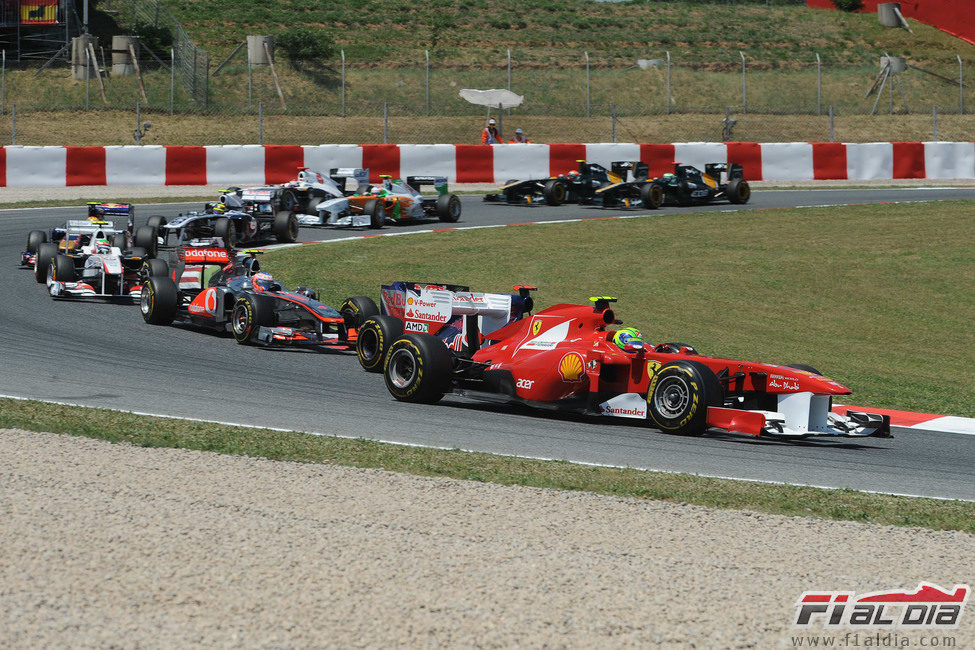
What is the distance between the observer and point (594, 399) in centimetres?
1083

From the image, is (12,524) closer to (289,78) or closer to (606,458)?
(606,458)

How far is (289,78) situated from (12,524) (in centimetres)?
4084

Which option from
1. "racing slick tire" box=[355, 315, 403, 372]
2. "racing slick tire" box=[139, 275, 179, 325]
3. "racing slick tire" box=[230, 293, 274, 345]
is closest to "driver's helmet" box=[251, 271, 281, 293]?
"racing slick tire" box=[230, 293, 274, 345]

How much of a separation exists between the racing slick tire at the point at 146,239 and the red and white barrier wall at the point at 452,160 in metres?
10.7

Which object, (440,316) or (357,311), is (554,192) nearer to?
(357,311)

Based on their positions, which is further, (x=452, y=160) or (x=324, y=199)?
(x=452, y=160)

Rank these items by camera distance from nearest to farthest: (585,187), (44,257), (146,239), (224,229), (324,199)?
(44,257) < (146,239) < (224,229) < (324,199) < (585,187)

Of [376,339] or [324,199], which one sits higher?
[324,199]

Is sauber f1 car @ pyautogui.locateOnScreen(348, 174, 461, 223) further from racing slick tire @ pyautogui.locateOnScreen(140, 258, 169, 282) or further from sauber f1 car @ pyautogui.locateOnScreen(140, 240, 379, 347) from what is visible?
sauber f1 car @ pyautogui.locateOnScreen(140, 240, 379, 347)

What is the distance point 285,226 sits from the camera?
877 inches

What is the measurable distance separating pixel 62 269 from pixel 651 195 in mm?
14627

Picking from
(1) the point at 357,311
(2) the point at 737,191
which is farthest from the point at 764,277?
(2) the point at 737,191

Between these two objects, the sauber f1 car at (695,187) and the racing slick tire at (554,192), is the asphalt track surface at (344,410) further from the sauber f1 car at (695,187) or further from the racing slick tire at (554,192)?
the sauber f1 car at (695,187)

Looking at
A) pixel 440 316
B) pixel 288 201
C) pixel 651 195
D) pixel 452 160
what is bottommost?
pixel 440 316
